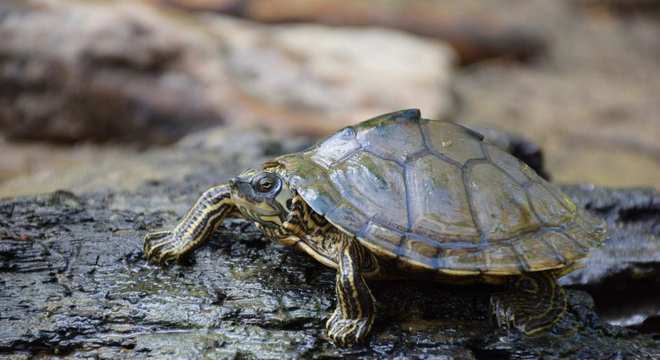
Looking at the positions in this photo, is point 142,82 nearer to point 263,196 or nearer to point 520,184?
point 263,196

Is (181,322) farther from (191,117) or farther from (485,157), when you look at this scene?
(191,117)

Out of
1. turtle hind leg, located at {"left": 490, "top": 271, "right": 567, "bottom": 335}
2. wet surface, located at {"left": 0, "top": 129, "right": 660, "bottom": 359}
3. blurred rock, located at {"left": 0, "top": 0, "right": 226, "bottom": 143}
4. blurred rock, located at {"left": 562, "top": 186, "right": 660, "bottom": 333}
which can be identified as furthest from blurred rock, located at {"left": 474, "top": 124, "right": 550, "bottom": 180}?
blurred rock, located at {"left": 0, "top": 0, "right": 226, "bottom": 143}

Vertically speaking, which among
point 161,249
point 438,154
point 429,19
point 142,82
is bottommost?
point 161,249

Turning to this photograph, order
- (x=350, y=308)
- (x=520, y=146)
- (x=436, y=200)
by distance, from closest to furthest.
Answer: (x=350, y=308)
(x=436, y=200)
(x=520, y=146)

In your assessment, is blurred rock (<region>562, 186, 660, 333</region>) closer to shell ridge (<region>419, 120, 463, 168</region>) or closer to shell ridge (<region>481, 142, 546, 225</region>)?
shell ridge (<region>481, 142, 546, 225</region>)

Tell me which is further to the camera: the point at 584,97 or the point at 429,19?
the point at 429,19

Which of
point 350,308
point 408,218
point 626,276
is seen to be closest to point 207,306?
point 350,308

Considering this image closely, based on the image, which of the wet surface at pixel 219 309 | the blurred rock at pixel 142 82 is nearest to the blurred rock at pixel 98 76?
the blurred rock at pixel 142 82
